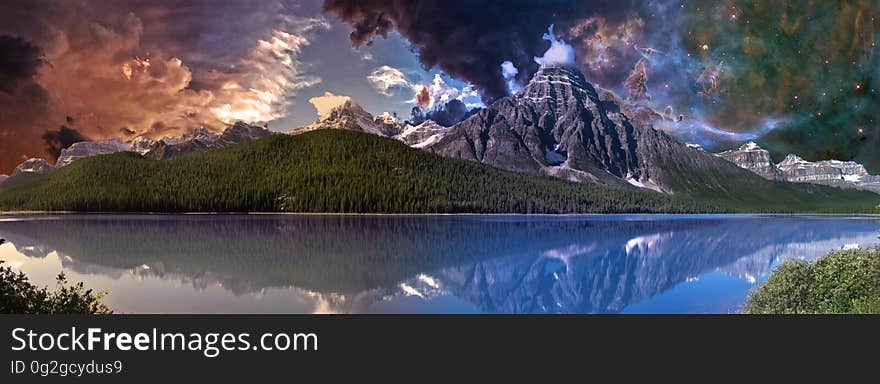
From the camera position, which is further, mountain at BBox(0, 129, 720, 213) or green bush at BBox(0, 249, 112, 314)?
mountain at BBox(0, 129, 720, 213)

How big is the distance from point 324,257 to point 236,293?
15.1 meters

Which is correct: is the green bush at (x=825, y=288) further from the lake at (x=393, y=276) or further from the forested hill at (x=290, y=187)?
the forested hill at (x=290, y=187)

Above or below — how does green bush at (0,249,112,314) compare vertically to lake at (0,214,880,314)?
above

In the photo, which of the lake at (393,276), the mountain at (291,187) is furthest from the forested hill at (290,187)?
the lake at (393,276)

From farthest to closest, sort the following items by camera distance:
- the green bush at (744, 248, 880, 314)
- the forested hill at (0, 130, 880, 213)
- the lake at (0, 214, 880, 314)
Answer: the forested hill at (0, 130, 880, 213) → the lake at (0, 214, 880, 314) → the green bush at (744, 248, 880, 314)

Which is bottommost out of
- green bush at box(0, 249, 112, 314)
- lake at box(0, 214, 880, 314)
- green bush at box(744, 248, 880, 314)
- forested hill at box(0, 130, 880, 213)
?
lake at box(0, 214, 880, 314)

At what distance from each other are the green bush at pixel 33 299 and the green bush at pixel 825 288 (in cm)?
2252

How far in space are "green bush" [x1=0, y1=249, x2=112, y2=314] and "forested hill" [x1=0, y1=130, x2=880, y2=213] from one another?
130 metres

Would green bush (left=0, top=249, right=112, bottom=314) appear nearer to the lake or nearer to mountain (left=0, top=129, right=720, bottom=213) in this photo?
the lake

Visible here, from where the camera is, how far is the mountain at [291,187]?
151875mm

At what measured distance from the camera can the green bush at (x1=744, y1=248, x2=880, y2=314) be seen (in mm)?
15867

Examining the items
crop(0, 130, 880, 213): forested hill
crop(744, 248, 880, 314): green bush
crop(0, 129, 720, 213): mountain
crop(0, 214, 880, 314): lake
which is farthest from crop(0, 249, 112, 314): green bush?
crop(0, 130, 880, 213): forested hill

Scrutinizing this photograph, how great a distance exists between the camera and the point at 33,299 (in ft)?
42.4
